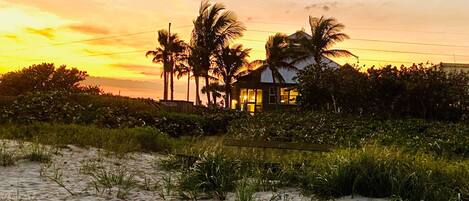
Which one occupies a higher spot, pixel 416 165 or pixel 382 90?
pixel 382 90

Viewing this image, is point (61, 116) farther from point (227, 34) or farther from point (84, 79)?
point (84, 79)

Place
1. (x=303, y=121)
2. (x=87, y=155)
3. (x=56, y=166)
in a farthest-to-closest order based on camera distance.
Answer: (x=303, y=121), (x=87, y=155), (x=56, y=166)

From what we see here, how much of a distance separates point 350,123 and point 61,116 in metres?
11.5

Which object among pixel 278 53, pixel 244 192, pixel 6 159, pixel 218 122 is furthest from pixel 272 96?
pixel 244 192

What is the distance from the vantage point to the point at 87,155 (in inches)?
460

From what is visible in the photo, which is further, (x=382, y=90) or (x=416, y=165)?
(x=382, y=90)

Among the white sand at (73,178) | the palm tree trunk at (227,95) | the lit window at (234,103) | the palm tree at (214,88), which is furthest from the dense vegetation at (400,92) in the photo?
the lit window at (234,103)

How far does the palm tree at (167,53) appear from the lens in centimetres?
4288

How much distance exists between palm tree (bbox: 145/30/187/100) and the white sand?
30.5 meters

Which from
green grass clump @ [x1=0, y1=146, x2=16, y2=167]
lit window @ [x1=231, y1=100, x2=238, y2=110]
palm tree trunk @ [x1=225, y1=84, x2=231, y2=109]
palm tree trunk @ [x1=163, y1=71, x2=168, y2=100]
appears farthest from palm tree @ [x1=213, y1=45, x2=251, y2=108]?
green grass clump @ [x1=0, y1=146, x2=16, y2=167]

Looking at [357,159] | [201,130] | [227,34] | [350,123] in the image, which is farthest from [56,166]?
[227,34]

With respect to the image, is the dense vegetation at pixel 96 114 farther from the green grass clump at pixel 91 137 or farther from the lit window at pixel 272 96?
the lit window at pixel 272 96

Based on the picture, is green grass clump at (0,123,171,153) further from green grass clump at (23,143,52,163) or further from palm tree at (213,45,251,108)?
palm tree at (213,45,251,108)

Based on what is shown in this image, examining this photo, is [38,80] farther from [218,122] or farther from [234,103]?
[218,122]
